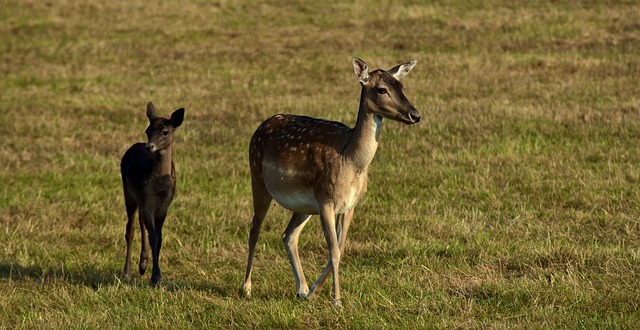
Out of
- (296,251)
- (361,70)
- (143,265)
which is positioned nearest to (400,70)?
(361,70)

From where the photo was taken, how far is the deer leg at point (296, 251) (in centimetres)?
859

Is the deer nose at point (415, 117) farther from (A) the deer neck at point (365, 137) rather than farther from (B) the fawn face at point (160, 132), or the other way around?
(B) the fawn face at point (160, 132)

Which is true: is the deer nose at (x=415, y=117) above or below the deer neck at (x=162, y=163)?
above

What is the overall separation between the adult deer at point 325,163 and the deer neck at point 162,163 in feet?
3.63

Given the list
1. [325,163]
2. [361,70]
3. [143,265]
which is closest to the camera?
[361,70]

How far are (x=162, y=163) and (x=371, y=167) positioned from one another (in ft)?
17.6

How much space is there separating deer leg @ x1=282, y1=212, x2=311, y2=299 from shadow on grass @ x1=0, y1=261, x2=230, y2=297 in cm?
63

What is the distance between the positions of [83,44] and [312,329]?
23.1 metres

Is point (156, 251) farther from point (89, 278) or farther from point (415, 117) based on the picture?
point (415, 117)

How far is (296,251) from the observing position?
8.89 m

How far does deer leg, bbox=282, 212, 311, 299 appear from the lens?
28.2 ft

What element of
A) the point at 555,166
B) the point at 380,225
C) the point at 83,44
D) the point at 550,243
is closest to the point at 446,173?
the point at 555,166

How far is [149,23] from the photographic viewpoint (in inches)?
1247

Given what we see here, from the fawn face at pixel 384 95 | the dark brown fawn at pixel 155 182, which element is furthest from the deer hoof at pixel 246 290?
the fawn face at pixel 384 95
